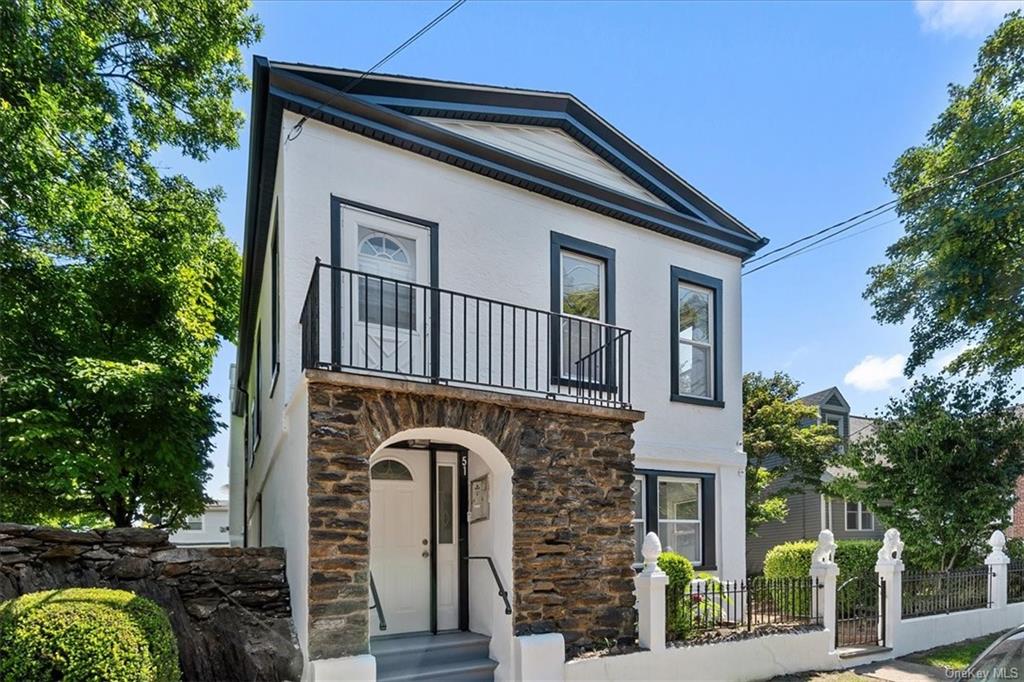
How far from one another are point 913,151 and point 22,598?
61.7 feet

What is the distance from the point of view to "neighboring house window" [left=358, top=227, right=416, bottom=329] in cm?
753

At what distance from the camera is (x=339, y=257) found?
7328 mm

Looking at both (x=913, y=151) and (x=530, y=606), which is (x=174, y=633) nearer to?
(x=530, y=606)

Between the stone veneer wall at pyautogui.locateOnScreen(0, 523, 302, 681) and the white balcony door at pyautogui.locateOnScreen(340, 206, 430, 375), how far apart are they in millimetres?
2394

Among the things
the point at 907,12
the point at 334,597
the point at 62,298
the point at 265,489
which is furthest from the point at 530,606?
the point at 62,298

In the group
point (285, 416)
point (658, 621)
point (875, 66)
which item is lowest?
point (658, 621)

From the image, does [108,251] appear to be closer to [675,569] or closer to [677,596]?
[675,569]

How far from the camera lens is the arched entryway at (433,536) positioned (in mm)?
7527

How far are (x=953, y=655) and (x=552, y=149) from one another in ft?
31.0

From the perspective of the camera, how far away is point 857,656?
29.4ft

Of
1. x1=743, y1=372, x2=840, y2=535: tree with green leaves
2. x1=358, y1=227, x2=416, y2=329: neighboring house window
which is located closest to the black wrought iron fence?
x1=358, y1=227, x2=416, y2=329: neighboring house window

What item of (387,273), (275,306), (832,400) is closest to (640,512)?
(387,273)

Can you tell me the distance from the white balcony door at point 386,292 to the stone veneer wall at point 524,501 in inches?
41.4

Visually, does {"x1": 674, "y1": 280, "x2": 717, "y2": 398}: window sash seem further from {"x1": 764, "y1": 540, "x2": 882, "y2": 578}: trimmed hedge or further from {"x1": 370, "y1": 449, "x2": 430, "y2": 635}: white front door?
{"x1": 370, "y1": 449, "x2": 430, "y2": 635}: white front door
